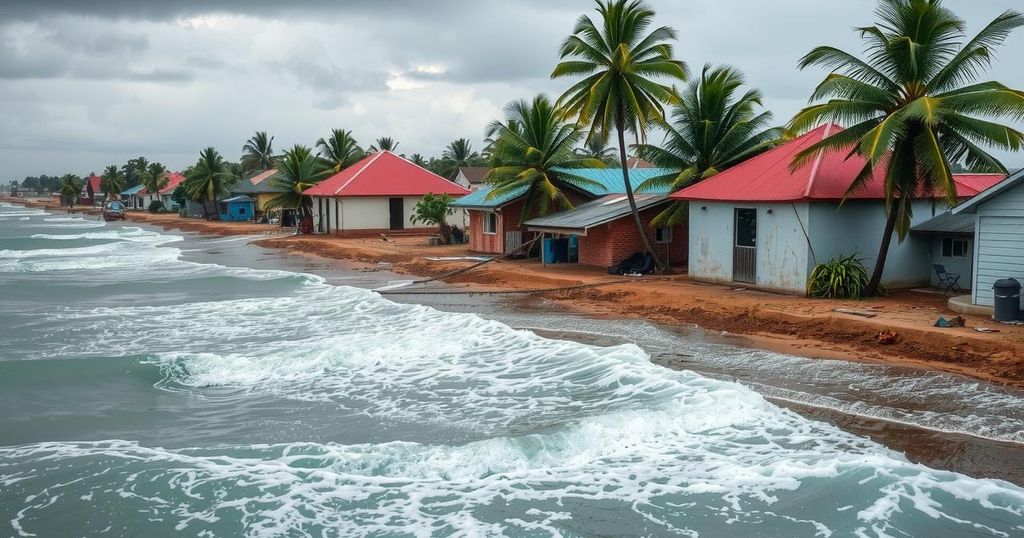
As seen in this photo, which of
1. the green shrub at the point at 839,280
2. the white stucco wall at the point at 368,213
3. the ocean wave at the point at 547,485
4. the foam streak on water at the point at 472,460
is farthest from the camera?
the white stucco wall at the point at 368,213

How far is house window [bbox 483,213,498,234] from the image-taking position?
32225mm

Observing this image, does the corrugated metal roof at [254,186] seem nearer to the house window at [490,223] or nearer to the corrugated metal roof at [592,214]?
the house window at [490,223]

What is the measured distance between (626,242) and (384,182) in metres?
22.9

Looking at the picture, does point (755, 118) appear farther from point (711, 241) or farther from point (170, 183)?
point (170, 183)

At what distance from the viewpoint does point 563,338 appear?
17.2 metres

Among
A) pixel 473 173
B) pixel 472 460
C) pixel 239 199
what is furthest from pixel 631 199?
pixel 239 199

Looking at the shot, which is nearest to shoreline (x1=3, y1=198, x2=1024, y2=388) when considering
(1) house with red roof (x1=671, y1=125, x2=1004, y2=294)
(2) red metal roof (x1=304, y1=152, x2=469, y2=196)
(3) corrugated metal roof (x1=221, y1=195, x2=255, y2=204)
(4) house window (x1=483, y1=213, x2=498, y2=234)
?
(1) house with red roof (x1=671, y1=125, x2=1004, y2=294)

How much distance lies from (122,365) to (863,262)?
51.2 feet

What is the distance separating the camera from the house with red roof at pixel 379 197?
45719mm

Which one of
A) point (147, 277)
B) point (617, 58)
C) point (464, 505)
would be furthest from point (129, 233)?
point (464, 505)

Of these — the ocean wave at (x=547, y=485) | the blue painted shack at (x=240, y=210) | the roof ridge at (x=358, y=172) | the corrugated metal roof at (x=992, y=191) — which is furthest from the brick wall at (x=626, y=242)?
the blue painted shack at (x=240, y=210)

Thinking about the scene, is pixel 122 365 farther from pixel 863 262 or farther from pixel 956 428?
pixel 863 262

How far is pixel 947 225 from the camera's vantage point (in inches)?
765

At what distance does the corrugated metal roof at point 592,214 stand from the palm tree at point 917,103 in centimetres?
736
